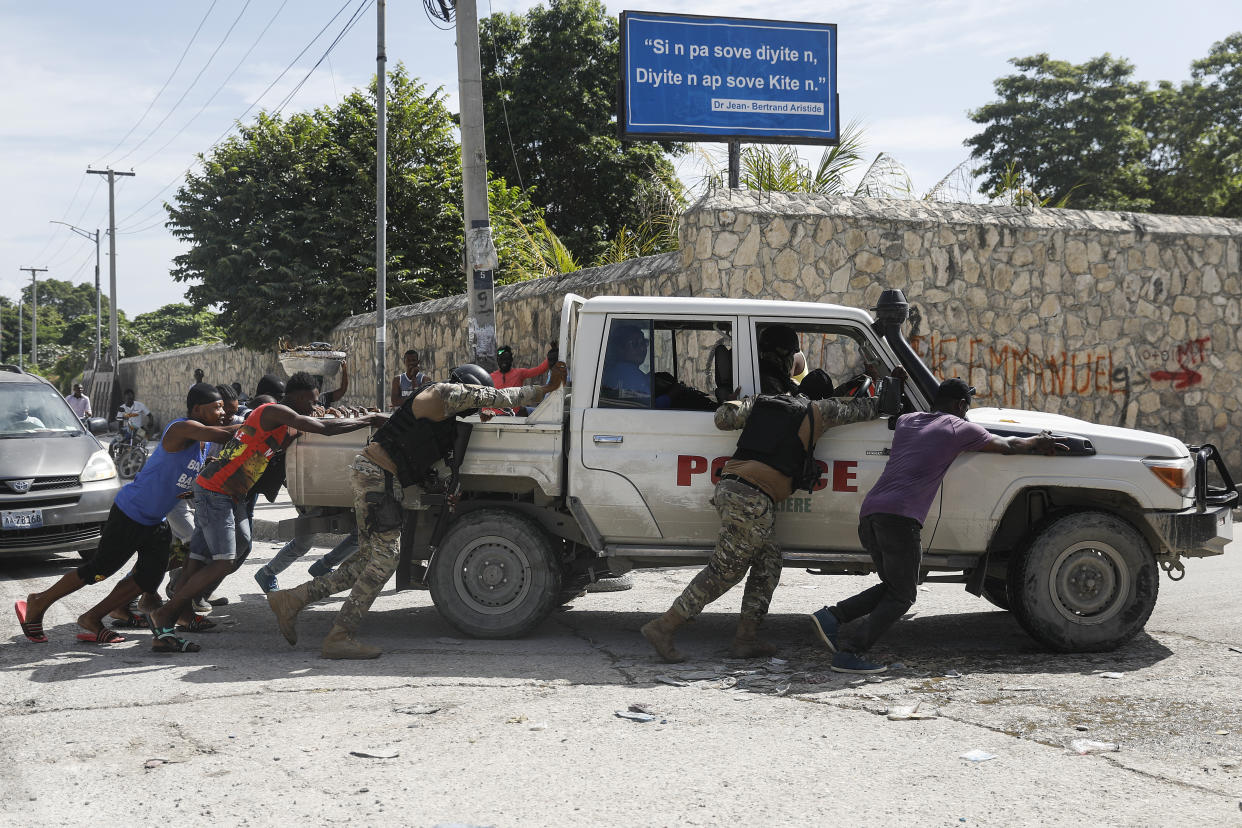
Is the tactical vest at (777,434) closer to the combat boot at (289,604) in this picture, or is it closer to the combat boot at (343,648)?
the combat boot at (343,648)

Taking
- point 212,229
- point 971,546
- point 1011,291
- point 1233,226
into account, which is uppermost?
point 212,229

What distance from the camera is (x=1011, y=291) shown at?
1262 cm

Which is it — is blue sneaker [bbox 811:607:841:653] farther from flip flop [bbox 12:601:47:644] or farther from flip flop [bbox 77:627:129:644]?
flip flop [bbox 12:601:47:644]

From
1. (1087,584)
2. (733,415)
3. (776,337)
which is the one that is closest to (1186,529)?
(1087,584)

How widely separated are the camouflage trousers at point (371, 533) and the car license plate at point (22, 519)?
14.0 feet

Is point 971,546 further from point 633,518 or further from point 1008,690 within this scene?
point 633,518

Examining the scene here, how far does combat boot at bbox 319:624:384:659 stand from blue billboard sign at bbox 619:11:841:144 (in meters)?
9.33

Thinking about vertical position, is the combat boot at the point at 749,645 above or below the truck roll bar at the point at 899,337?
below

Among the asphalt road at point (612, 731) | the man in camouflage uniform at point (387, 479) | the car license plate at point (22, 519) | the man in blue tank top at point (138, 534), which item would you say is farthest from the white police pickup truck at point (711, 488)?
the car license plate at point (22, 519)

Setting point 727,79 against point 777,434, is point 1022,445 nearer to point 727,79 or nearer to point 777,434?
point 777,434

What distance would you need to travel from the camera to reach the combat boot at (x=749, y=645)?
6.20 meters

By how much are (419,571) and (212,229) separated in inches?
841

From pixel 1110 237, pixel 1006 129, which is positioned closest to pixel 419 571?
pixel 1110 237

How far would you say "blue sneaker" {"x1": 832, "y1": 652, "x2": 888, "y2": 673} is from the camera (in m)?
5.81
